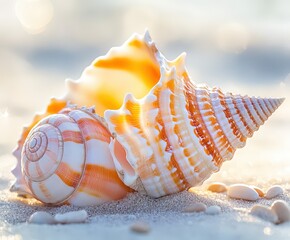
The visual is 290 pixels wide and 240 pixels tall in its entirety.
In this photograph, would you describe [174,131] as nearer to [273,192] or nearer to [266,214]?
[266,214]

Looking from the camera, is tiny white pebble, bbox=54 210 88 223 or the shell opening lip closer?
tiny white pebble, bbox=54 210 88 223

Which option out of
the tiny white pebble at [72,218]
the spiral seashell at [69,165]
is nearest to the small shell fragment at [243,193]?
the spiral seashell at [69,165]

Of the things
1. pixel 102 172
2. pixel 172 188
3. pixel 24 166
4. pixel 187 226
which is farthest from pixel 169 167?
pixel 24 166

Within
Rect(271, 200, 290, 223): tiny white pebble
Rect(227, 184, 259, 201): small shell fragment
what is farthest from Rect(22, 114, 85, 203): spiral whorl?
Rect(271, 200, 290, 223): tiny white pebble

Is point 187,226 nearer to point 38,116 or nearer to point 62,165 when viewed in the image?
point 62,165

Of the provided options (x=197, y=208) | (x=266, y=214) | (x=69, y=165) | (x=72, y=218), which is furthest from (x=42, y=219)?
(x=266, y=214)

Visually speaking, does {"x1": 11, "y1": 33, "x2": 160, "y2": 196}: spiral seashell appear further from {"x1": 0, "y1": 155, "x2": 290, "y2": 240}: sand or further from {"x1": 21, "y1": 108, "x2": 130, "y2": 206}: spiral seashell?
{"x1": 0, "y1": 155, "x2": 290, "y2": 240}: sand

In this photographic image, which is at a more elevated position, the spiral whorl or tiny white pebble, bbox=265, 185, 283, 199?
the spiral whorl
